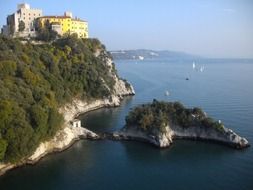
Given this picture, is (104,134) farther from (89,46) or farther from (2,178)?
(89,46)

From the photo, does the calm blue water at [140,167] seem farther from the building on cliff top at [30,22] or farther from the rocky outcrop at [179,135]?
the building on cliff top at [30,22]

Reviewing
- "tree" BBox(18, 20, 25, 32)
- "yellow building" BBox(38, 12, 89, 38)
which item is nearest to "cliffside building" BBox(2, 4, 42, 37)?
"tree" BBox(18, 20, 25, 32)

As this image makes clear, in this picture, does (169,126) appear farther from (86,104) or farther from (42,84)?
(86,104)

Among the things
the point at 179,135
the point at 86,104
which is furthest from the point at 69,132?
the point at 86,104

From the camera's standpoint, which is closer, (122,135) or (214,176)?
(214,176)

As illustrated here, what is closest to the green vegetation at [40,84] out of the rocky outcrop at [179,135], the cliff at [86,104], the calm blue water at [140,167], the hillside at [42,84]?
the hillside at [42,84]

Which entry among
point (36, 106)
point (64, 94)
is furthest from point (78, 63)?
point (36, 106)
